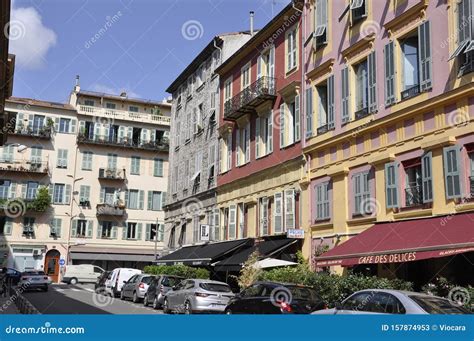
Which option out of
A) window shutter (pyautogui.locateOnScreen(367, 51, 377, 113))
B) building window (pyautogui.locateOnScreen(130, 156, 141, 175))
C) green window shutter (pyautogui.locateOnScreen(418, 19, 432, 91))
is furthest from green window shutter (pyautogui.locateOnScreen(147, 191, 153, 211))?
green window shutter (pyautogui.locateOnScreen(418, 19, 432, 91))

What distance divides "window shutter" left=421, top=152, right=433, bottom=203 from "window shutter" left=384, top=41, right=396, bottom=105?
2.76m

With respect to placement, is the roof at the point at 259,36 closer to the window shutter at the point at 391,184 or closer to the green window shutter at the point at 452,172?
the window shutter at the point at 391,184

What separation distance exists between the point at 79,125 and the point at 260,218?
3602cm

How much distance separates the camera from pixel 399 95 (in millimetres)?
19453

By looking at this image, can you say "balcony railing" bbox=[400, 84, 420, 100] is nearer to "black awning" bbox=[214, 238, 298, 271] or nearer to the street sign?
the street sign

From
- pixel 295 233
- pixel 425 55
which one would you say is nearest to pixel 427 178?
pixel 425 55

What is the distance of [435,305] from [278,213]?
1629 cm

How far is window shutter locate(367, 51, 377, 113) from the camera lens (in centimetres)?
2066

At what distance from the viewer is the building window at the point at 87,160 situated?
5884 centimetres

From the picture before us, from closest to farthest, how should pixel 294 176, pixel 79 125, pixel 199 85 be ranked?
pixel 294 176, pixel 199 85, pixel 79 125

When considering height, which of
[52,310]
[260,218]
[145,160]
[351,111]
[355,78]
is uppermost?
[145,160]

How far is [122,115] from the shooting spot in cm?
6091
